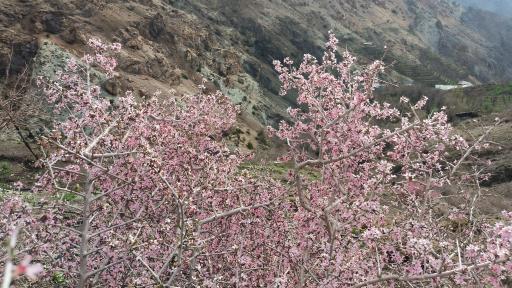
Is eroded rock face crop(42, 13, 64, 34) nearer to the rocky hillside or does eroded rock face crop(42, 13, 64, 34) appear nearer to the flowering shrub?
the rocky hillside

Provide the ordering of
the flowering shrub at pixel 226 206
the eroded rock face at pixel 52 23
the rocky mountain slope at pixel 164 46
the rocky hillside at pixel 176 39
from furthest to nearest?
the eroded rock face at pixel 52 23
the rocky hillside at pixel 176 39
the rocky mountain slope at pixel 164 46
the flowering shrub at pixel 226 206

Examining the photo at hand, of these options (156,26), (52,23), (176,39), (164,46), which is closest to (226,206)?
(52,23)

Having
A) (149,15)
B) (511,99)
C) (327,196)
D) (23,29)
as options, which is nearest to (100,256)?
(327,196)

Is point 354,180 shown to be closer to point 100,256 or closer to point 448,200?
point 100,256

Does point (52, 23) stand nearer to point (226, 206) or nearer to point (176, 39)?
point (176, 39)

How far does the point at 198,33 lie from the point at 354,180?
3078 inches

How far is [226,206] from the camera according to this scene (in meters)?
9.33

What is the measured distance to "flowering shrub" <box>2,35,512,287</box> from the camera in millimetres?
6711

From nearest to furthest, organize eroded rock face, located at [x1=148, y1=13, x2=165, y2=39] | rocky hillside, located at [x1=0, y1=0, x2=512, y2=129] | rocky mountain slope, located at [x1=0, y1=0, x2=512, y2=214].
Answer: rocky mountain slope, located at [x1=0, y1=0, x2=512, y2=214]
rocky hillside, located at [x1=0, y1=0, x2=512, y2=129]
eroded rock face, located at [x1=148, y1=13, x2=165, y2=39]

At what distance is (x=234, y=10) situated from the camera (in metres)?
155


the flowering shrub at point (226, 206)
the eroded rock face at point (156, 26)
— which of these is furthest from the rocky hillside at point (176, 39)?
the flowering shrub at point (226, 206)

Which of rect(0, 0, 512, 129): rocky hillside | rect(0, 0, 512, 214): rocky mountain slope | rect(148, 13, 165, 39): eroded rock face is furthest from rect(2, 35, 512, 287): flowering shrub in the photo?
rect(148, 13, 165, 39): eroded rock face

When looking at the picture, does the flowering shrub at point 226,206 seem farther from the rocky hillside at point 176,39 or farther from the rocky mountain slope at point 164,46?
the rocky hillside at point 176,39

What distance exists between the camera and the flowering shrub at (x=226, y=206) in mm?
6711
